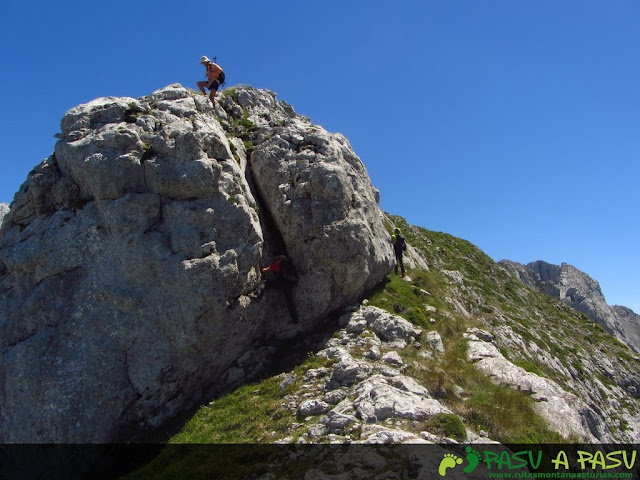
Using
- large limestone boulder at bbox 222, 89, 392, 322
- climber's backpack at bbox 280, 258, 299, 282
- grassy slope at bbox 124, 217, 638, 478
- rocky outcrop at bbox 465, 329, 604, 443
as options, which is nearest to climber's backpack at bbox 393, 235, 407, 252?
large limestone boulder at bbox 222, 89, 392, 322

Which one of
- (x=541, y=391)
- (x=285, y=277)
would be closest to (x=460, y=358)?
(x=541, y=391)

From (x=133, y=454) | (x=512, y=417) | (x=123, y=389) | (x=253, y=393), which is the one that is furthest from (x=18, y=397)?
(x=512, y=417)

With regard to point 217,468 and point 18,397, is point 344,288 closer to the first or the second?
point 217,468

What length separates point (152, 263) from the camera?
1698cm

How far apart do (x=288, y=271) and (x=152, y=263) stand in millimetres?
6128

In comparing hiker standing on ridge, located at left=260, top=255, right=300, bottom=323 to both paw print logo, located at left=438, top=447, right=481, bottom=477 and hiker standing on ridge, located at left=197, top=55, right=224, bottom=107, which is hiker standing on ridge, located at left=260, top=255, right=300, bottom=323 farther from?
hiker standing on ridge, located at left=197, top=55, right=224, bottom=107

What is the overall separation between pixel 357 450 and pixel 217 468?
413 cm

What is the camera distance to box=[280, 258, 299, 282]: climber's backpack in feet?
64.1

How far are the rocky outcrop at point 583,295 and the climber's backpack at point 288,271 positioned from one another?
57.4 metres

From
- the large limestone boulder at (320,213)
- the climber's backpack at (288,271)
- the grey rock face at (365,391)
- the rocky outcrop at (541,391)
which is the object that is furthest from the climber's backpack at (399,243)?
the climber's backpack at (288,271)

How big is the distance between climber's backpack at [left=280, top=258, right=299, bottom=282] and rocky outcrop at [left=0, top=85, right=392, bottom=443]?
30.4 inches

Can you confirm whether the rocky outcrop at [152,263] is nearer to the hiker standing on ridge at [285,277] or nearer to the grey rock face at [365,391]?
the hiker standing on ridge at [285,277]

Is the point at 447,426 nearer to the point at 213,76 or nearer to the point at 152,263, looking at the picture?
the point at 152,263

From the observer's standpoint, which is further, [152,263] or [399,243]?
[399,243]
